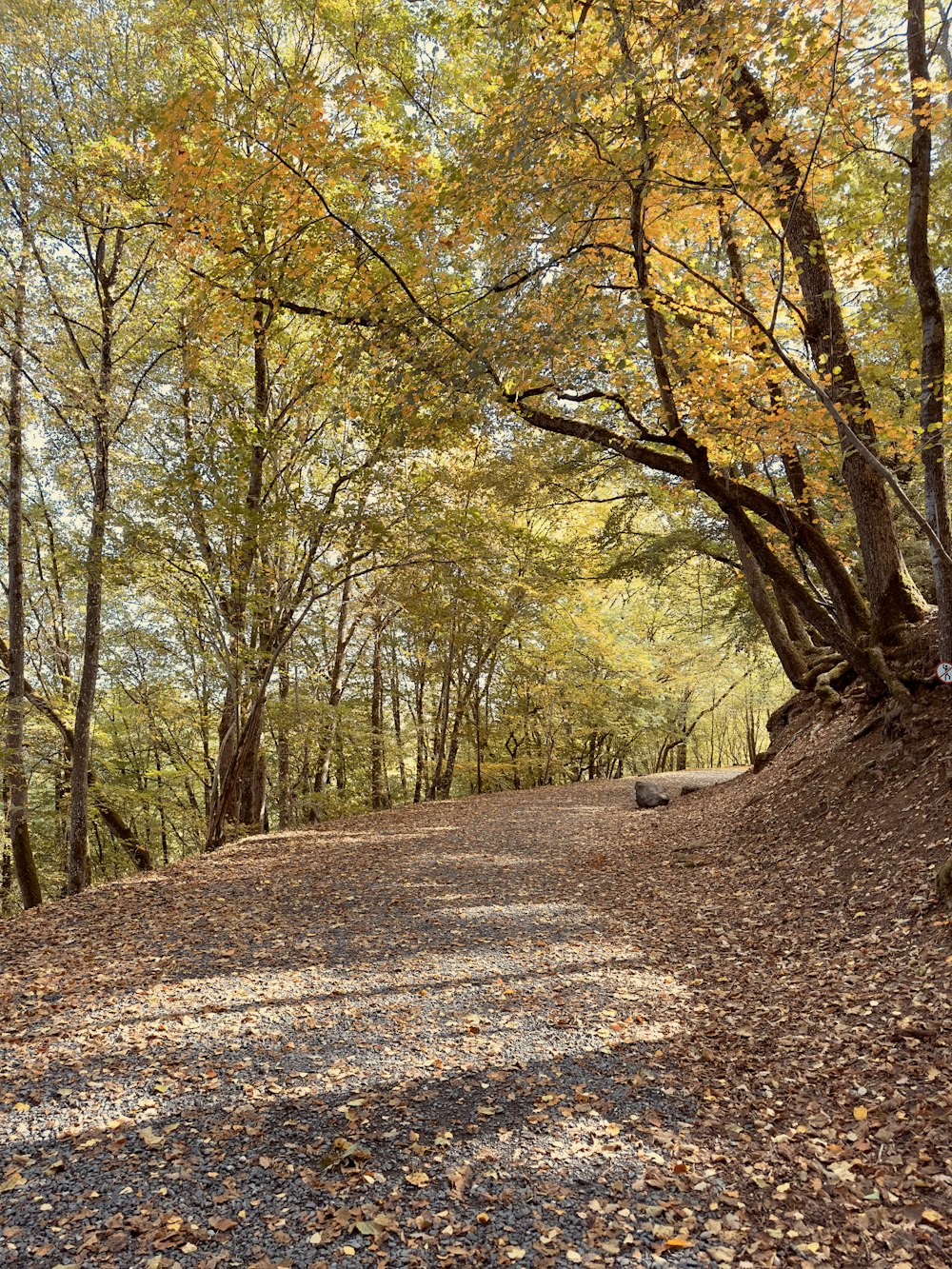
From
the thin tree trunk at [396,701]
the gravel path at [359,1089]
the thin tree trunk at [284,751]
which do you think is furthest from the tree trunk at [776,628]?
the thin tree trunk at [396,701]

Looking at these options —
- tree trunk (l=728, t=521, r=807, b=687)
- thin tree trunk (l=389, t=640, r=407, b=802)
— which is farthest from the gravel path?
thin tree trunk (l=389, t=640, r=407, b=802)

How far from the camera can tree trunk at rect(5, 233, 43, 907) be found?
8883 millimetres

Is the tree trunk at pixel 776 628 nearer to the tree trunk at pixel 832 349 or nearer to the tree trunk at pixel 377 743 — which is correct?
the tree trunk at pixel 832 349

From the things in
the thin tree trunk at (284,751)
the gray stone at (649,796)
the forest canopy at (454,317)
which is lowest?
the gray stone at (649,796)

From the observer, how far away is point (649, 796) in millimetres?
12781

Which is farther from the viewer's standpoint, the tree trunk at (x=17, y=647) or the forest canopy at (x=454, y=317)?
the tree trunk at (x=17, y=647)

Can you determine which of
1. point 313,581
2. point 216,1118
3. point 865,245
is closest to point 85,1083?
point 216,1118

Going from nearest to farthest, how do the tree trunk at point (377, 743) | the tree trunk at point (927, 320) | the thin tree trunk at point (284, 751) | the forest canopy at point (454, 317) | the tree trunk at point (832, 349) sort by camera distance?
1. the tree trunk at point (927, 320)
2. the forest canopy at point (454, 317)
3. the tree trunk at point (832, 349)
4. the thin tree trunk at point (284, 751)
5. the tree trunk at point (377, 743)

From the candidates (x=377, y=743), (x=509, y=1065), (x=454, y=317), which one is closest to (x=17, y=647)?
(x=454, y=317)

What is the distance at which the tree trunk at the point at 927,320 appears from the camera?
15.4 ft

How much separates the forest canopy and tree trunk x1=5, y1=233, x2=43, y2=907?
0.05m

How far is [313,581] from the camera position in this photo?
1002 cm

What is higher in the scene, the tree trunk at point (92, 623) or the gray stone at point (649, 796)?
the tree trunk at point (92, 623)

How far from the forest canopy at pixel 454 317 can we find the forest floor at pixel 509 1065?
245 cm
